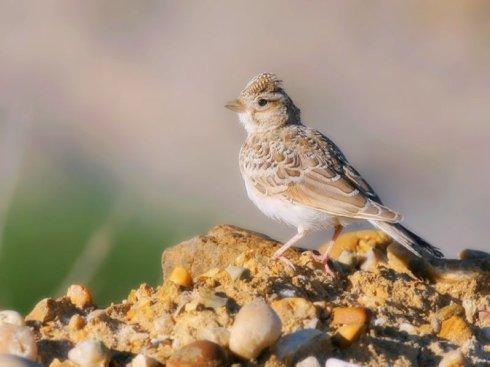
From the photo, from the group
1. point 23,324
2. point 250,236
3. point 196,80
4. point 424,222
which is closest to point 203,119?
point 196,80

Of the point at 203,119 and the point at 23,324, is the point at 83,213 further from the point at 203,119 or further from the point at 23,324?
the point at 203,119

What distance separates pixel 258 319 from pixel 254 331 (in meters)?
0.06

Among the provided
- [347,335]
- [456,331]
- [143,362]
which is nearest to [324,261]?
[456,331]

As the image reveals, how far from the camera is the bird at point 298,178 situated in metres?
8.20

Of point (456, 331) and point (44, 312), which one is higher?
point (456, 331)

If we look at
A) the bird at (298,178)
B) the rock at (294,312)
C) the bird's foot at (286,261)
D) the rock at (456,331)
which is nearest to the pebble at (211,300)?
the rock at (294,312)

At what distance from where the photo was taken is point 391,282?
7.11 meters

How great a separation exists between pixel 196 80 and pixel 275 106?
14790mm

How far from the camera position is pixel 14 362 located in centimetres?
540

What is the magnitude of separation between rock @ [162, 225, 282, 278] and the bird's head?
7.03 ft

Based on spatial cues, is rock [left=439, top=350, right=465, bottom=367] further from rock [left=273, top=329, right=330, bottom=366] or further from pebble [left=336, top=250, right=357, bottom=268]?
pebble [left=336, top=250, right=357, bottom=268]

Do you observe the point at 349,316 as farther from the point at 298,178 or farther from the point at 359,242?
the point at 298,178

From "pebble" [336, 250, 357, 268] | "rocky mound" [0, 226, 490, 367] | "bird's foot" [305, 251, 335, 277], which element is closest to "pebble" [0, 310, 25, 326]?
"rocky mound" [0, 226, 490, 367]

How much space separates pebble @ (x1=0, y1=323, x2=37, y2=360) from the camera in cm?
583
